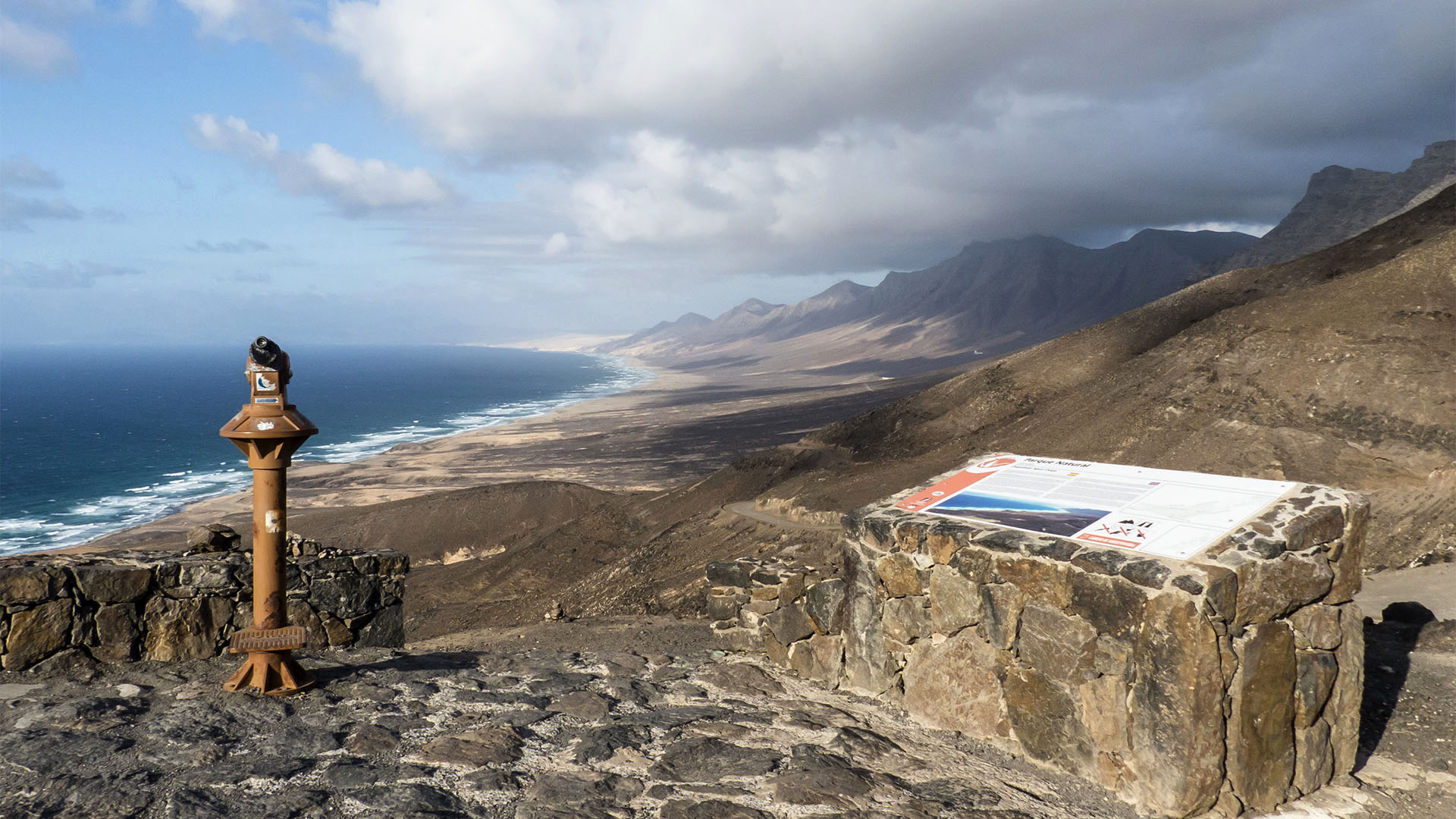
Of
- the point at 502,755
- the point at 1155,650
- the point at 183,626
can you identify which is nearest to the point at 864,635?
the point at 1155,650

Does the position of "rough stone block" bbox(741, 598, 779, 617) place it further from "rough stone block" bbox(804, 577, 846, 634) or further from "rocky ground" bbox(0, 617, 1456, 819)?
"rocky ground" bbox(0, 617, 1456, 819)

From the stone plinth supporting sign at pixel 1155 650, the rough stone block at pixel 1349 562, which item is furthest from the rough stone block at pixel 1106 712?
the rough stone block at pixel 1349 562

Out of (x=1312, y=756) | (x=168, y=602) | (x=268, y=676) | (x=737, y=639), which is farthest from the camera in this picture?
(x=737, y=639)

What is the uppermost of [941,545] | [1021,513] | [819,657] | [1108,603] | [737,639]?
[1021,513]

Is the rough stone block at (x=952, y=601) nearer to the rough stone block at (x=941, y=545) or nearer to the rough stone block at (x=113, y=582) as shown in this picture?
the rough stone block at (x=941, y=545)

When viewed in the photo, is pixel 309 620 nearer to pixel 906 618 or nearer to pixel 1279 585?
pixel 906 618

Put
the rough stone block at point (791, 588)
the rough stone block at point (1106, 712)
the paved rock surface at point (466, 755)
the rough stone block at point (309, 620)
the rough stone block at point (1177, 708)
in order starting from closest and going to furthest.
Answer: the paved rock surface at point (466, 755) < the rough stone block at point (1177, 708) < the rough stone block at point (1106, 712) < the rough stone block at point (309, 620) < the rough stone block at point (791, 588)

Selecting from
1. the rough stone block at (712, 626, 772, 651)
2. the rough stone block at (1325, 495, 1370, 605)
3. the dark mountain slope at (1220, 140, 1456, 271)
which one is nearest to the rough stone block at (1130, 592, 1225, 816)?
the rough stone block at (1325, 495, 1370, 605)
